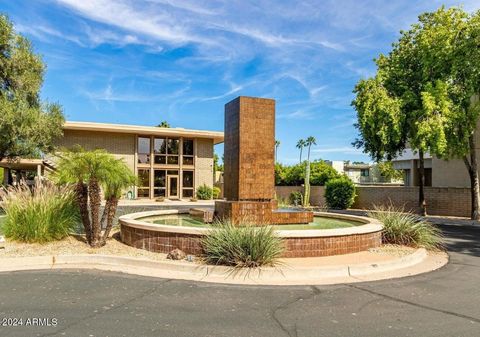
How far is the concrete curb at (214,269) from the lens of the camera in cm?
698

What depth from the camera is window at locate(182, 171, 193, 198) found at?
123 feet

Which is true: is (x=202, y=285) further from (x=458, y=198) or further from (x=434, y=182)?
(x=434, y=182)

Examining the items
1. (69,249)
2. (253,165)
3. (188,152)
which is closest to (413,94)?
(253,165)

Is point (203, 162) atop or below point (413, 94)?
below

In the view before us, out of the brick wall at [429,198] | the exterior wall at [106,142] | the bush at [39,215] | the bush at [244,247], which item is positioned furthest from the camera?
the exterior wall at [106,142]

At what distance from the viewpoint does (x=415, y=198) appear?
24781 mm

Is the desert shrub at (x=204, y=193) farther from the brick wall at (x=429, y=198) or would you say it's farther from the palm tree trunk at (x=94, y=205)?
the palm tree trunk at (x=94, y=205)

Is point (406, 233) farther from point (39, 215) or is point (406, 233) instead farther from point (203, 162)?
point (203, 162)

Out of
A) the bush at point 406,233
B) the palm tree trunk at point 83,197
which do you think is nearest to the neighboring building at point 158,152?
the palm tree trunk at point 83,197

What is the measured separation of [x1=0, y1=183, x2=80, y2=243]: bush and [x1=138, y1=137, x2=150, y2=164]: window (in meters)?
26.0

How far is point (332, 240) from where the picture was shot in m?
8.56

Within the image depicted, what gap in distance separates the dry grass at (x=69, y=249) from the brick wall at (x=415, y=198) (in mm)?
16547

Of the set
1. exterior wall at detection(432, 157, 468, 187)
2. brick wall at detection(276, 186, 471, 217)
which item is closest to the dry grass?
brick wall at detection(276, 186, 471, 217)

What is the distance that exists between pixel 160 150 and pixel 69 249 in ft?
93.2
